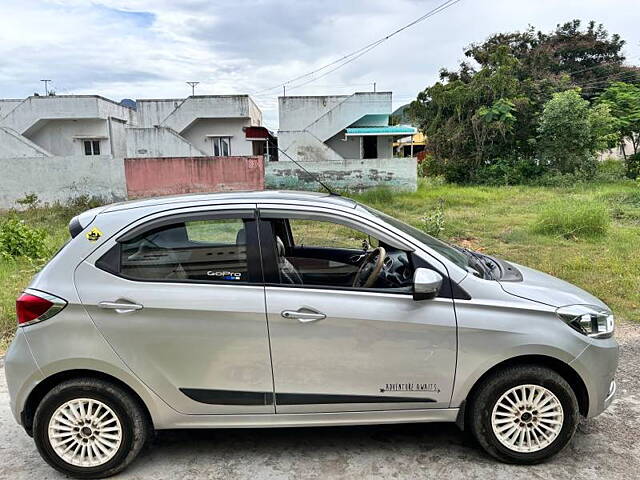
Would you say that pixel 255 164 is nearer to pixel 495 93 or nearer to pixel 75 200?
pixel 75 200

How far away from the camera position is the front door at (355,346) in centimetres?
273

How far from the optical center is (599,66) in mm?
31375

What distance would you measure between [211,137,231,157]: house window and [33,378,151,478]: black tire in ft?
72.8

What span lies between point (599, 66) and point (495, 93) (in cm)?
1264

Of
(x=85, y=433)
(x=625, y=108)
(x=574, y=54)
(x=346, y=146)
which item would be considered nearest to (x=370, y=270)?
(x=85, y=433)

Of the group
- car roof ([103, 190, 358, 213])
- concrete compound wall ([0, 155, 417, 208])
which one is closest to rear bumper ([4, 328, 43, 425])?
car roof ([103, 190, 358, 213])

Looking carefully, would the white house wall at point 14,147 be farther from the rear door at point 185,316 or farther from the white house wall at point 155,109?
the rear door at point 185,316

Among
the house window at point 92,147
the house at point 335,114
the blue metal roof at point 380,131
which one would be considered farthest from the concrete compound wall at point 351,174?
the house window at point 92,147

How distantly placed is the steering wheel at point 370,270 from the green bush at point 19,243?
7733mm

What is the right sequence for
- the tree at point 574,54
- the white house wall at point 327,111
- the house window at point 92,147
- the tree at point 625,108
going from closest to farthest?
the white house wall at point 327,111, the tree at point 625,108, the house window at point 92,147, the tree at point 574,54

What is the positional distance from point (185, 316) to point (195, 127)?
2248 centimetres

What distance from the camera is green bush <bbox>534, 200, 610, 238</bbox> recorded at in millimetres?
10242

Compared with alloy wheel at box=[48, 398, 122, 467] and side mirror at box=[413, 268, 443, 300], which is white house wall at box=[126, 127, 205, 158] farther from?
side mirror at box=[413, 268, 443, 300]

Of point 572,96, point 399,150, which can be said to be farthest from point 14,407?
point 399,150
